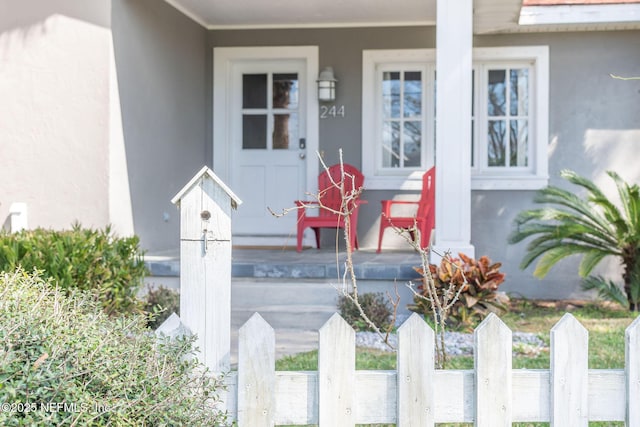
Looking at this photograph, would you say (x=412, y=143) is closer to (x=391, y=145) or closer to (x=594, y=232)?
(x=391, y=145)

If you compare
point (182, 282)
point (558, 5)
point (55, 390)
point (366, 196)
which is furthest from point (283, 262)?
point (55, 390)

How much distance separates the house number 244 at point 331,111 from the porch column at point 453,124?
254 centimetres

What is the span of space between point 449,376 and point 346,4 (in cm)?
595

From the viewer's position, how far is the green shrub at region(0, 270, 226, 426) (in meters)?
1.88

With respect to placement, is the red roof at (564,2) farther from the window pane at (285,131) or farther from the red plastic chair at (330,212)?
the window pane at (285,131)

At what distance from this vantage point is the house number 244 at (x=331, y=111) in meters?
8.70

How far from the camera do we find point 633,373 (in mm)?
2301

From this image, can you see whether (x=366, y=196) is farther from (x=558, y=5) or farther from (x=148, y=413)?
(x=148, y=413)

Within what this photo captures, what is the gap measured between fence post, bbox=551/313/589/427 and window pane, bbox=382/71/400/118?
21.4 feet

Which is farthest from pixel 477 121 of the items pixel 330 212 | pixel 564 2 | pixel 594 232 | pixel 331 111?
pixel 594 232

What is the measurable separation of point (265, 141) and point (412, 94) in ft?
5.63

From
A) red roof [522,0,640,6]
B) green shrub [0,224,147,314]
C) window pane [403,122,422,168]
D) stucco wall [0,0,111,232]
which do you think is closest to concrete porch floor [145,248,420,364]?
stucco wall [0,0,111,232]

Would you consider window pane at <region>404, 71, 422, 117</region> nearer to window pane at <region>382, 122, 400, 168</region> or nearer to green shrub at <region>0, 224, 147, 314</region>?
window pane at <region>382, 122, 400, 168</region>

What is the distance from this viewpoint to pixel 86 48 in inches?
259
